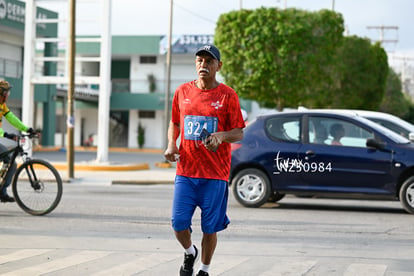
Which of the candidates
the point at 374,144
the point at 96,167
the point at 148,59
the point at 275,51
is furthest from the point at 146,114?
the point at 374,144

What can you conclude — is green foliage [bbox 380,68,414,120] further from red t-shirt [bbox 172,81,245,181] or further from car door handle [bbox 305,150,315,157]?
red t-shirt [bbox 172,81,245,181]

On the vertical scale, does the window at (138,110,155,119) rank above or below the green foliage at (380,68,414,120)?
below

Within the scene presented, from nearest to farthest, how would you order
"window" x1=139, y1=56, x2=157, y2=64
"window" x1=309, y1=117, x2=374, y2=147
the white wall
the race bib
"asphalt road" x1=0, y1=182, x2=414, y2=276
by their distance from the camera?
the race bib, "asphalt road" x1=0, y1=182, x2=414, y2=276, "window" x1=309, y1=117, x2=374, y2=147, the white wall, "window" x1=139, y1=56, x2=157, y2=64

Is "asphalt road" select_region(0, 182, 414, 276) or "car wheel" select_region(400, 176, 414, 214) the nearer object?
"asphalt road" select_region(0, 182, 414, 276)

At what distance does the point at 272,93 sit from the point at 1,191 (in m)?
25.3

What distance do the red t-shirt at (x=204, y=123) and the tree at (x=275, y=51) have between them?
1098 inches

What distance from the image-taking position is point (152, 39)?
52.1 meters

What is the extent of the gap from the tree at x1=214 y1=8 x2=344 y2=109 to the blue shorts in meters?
28.0

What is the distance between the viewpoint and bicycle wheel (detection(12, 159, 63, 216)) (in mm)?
10734

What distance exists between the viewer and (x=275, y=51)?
34.5 metres

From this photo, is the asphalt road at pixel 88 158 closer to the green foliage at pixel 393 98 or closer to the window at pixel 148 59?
the window at pixel 148 59

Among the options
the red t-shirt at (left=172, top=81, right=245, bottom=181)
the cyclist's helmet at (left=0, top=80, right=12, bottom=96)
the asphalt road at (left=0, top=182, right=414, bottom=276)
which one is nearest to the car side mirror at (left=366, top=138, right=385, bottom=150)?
the asphalt road at (left=0, top=182, right=414, bottom=276)

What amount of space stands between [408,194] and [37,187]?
5.63 meters

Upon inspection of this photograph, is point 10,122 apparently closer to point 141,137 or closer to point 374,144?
point 374,144
